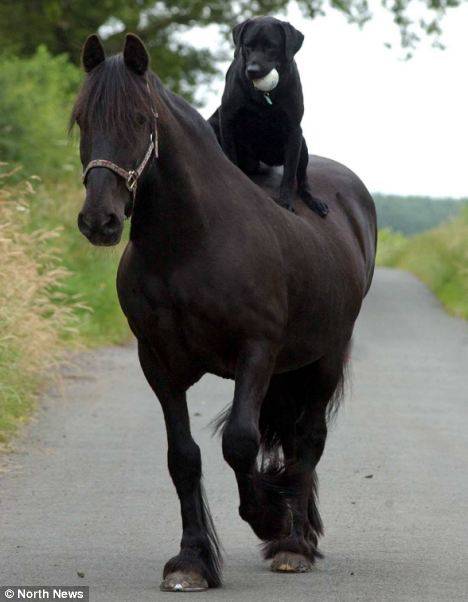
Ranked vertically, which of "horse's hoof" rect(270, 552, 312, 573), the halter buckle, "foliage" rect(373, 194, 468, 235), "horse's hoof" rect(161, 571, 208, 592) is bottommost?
"foliage" rect(373, 194, 468, 235)

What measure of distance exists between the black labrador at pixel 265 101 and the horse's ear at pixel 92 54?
105 centimetres

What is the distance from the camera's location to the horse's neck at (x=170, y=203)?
6.57 metres

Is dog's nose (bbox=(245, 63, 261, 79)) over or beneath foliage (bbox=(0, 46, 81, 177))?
over

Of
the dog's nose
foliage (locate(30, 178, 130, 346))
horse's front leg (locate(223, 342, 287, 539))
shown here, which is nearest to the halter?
horse's front leg (locate(223, 342, 287, 539))

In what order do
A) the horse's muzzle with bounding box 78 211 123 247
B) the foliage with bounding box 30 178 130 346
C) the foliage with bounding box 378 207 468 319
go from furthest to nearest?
the foliage with bounding box 378 207 468 319 → the foliage with bounding box 30 178 130 346 → the horse's muzzle with bounding box 78 211 123 247

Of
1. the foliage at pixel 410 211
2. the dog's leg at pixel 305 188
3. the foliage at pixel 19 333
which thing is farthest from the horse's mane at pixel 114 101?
the foliage at pixel 410 211

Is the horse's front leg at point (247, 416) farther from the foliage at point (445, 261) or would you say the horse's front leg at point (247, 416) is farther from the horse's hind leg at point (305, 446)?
the foliage at point (445, 261)

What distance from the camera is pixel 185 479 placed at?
700 cm

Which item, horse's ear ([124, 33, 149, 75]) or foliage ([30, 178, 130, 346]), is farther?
foliage ([30, 178, 130, 346])

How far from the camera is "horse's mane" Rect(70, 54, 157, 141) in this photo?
6168mm

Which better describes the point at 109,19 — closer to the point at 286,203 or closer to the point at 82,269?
the point at 82,269

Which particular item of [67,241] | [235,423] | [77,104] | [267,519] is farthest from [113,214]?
[67,241]

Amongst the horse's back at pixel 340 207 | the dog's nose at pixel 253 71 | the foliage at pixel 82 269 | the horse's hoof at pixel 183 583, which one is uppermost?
the dog's nose at pixel 253 71

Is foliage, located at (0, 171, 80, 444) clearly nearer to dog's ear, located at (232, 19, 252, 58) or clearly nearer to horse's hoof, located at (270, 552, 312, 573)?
dog's ear, located at (232, 19, 252, 58)
